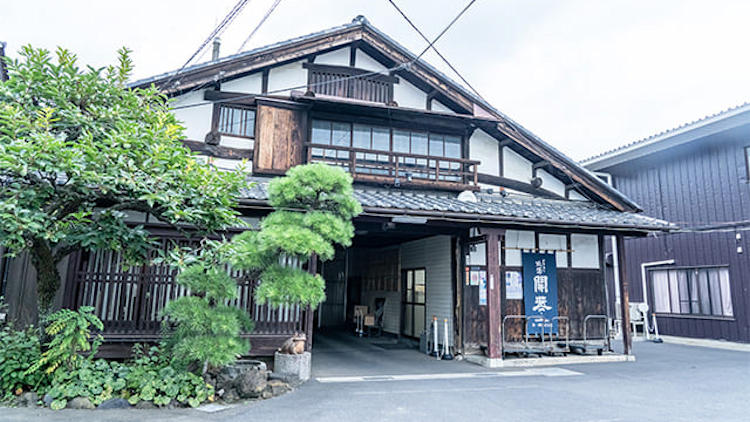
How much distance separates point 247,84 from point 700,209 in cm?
1275

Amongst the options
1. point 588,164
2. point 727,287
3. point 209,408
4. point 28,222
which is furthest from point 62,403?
point 588,164

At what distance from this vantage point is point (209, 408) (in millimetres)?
5352

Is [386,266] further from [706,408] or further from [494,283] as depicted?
[706,408]

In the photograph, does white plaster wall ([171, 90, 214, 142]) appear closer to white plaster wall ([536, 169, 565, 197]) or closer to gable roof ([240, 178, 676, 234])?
gable roof ([240, 178, 676, 234])

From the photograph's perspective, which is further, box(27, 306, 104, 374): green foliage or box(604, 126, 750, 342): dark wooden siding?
box(604, 126, 750, 342): dark wooden siding

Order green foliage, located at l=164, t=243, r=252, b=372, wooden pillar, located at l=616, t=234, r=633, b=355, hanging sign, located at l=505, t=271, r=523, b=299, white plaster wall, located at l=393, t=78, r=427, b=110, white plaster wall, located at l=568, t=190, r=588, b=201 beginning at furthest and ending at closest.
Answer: white plaster wall, located at l=568, t=190, r=588, b=201
white plaster wall, located at l=393, t=78, r=427, b=110
hanging sign, located at l=505, t=271, r=523, b=299
wooden pillar, located at l=616, t=234, r=633, b=355
green foliage, located at l=164, t=243, r=252, b=372

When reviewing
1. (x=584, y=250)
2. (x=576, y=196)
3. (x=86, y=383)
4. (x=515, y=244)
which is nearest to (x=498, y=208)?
(x=515, y=244)

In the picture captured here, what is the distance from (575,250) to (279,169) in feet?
22.4

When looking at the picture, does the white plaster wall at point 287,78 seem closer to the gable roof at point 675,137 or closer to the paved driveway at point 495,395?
the paved driveway at point 495,395

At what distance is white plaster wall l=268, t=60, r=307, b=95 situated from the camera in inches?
360

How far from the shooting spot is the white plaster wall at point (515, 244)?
9.64 meters

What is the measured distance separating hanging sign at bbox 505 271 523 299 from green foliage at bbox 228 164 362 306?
4.93 metres

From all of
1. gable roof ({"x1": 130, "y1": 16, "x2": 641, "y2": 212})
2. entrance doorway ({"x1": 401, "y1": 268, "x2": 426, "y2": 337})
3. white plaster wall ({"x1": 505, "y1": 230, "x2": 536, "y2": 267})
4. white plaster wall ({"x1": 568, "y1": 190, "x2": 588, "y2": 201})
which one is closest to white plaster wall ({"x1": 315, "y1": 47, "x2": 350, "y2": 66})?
gable roof ({"x1": 130, "y1": 16, "x2": 641, "y2": 212})

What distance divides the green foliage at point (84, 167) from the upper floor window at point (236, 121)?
2.56 metres
